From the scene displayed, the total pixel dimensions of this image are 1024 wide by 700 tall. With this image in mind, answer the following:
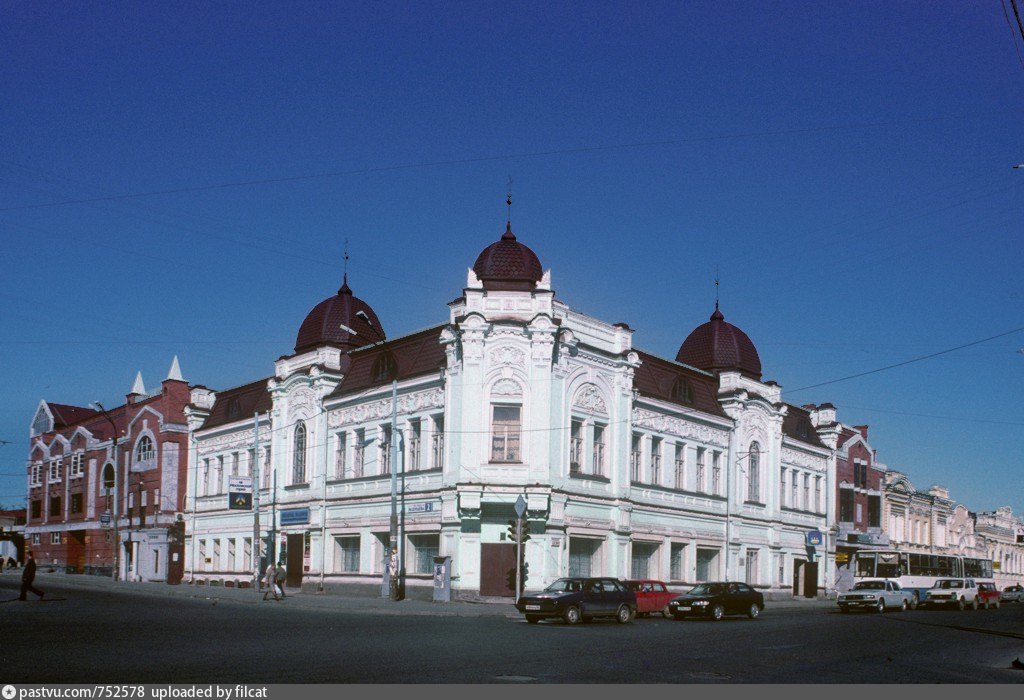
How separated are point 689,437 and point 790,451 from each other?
10.8m

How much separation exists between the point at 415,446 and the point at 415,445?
0.16 ft

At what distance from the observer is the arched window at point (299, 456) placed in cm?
4847

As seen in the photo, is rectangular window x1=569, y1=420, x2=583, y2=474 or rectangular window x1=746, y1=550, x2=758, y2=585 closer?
rectangular window x1=569, y1=420, x2=583, y2=474

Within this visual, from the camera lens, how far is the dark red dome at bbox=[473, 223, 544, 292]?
1642 inches

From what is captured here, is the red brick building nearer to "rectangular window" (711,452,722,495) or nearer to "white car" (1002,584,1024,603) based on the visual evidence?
"rectangular window" (711,452,722,495)

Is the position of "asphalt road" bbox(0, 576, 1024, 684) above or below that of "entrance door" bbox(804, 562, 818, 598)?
above

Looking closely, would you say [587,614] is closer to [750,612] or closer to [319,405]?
[750,612]

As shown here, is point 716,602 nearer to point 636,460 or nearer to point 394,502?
point 394,502

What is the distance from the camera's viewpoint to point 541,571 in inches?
1528

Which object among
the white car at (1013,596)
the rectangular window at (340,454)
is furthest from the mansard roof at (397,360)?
the white car at (1013,596)

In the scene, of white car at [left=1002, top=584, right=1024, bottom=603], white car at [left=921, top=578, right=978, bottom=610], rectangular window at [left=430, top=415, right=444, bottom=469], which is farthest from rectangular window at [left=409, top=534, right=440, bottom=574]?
white car at [left=1002, top=584, right=1024, bottom=603]

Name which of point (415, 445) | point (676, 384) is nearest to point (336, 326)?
point (415, 445)

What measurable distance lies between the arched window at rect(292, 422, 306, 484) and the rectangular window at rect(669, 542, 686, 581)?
1742cm

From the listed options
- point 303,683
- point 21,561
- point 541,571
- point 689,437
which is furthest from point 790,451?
point 21,561
